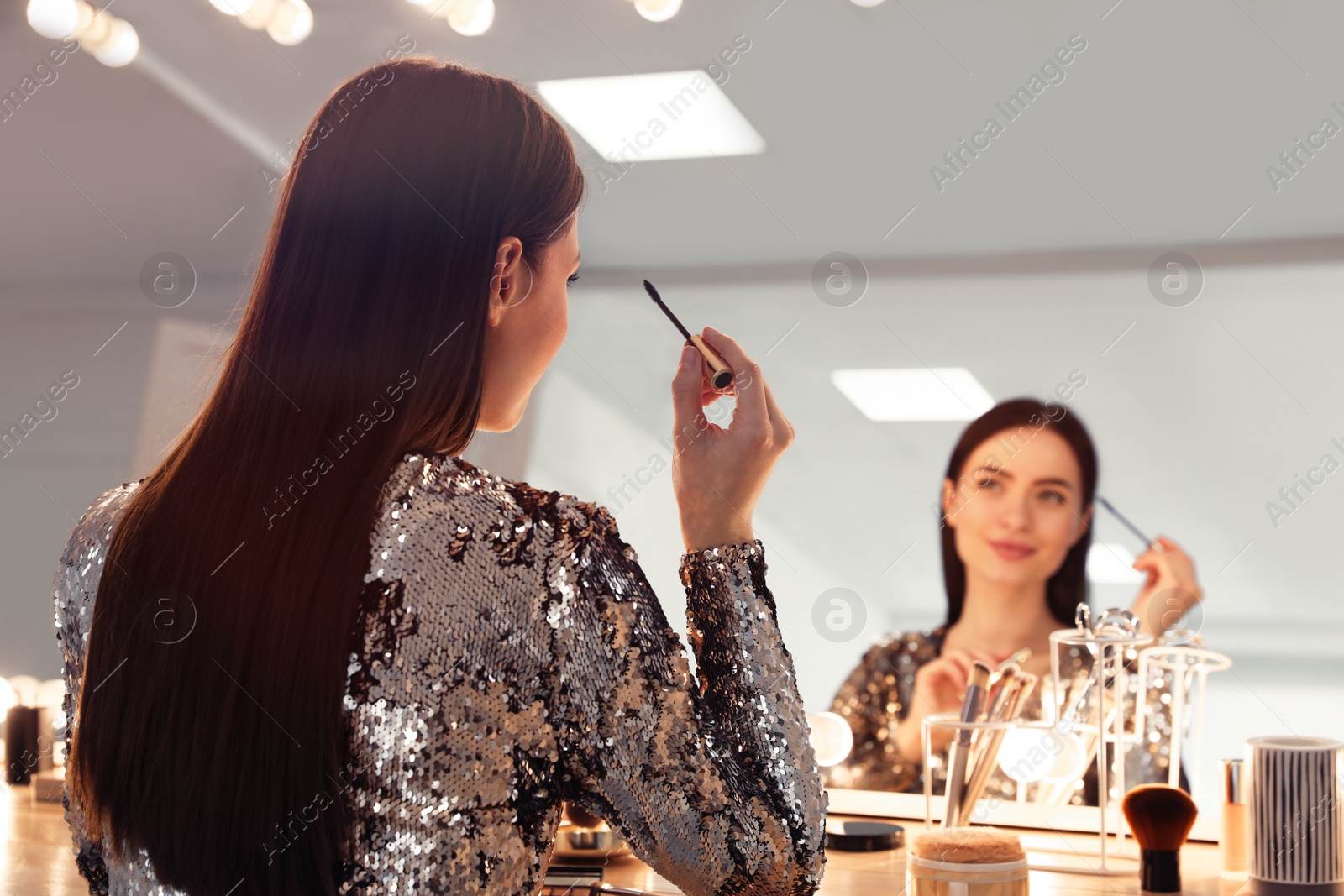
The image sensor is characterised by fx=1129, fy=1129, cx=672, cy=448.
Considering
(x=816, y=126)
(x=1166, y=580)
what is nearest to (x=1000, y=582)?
(x=1166, y=580)

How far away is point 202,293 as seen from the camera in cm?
265

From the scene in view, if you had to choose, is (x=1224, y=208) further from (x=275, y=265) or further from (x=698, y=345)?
(x=275, y=265)

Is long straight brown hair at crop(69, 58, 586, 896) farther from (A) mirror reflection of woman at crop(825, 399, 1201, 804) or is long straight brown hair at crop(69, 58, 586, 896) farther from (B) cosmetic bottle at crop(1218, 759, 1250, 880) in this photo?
(A) mirror reflection of woman at crop(825, 399, 1201, 804)

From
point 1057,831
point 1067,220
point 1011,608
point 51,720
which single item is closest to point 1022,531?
point 1011,608

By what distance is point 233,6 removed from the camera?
174cm

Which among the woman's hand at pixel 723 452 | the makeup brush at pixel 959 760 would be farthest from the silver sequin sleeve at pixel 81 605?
the makeup brush at pixel 959 760

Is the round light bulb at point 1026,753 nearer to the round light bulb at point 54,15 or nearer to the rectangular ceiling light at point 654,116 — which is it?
the rectangular ceiling light at point 654,116

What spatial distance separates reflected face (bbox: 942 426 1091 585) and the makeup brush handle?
1.74 meters

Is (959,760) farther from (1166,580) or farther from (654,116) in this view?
(1166,580)

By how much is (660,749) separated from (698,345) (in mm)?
→ 242

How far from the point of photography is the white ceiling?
1.69 metres

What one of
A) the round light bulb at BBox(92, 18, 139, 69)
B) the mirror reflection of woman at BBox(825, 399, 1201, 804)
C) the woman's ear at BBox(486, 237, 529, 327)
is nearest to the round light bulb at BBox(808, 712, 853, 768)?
the woman's ear at BBox(486, 237, 529, 327)

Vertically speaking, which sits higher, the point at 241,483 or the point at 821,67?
the point at 821,67

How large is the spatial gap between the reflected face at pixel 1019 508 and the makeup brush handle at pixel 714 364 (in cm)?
174
